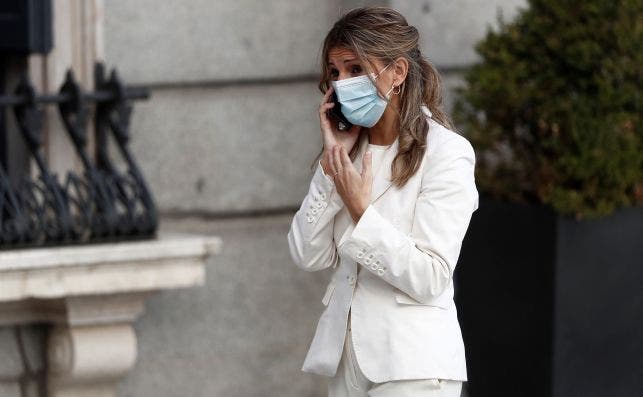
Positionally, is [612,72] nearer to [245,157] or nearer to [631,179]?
[631,179]

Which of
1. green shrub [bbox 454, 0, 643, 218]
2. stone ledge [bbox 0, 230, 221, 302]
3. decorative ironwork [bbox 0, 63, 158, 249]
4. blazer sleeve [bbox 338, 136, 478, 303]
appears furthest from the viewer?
green shrub [bbox 454, 0, 643, 218]

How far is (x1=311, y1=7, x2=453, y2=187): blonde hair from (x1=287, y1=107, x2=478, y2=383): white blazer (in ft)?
0.10

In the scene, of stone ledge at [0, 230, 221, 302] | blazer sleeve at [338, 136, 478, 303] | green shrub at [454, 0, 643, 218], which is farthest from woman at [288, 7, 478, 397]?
green shrub at [454, 0, 643, 218]

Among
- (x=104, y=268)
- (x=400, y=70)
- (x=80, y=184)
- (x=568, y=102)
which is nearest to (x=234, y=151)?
→ (x=80, y=184)

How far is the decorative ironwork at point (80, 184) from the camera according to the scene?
15.8 feet

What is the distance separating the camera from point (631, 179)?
5160 mm

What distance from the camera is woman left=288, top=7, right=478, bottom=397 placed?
3.22 m

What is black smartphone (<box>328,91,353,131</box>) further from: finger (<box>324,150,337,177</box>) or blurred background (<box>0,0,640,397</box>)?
blurred background (<box>0,0,640,397</box>)

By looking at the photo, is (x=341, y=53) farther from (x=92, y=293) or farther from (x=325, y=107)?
Answer: (x=92, y=293)

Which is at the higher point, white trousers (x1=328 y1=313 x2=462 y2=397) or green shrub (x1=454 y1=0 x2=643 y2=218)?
green shrub (x1=454 y1=0 x2=643 y2=218)

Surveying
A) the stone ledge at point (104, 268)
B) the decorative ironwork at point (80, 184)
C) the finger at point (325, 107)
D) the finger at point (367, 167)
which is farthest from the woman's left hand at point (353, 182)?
the decorative ironwork at point (80, 184)

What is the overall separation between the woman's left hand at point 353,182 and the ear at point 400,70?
0.20 meters

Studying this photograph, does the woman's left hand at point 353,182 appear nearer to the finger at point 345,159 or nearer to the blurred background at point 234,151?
the finger at point 345,159

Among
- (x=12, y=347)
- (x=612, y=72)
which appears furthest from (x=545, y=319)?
(x=12, y=347)
